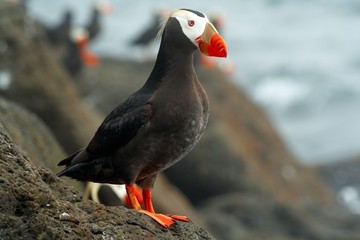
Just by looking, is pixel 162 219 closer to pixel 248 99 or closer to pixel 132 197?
pixel 132 197

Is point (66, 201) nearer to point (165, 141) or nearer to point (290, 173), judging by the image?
point (165, 141)

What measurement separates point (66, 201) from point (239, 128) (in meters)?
15.3

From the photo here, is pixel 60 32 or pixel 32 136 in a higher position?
pixel 60 32

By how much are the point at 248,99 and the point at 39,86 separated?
9.73 m

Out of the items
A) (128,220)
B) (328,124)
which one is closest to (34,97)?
Result: (128,220)

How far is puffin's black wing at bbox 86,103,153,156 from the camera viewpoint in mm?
5656

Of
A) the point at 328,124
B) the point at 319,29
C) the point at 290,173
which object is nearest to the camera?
the point at 290,173

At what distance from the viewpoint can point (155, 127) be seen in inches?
221

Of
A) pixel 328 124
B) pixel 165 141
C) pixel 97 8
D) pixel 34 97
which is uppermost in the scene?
pixel 328 124

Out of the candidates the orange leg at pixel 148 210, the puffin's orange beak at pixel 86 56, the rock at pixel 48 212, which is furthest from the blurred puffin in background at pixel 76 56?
→ the rock at pixel 48 212

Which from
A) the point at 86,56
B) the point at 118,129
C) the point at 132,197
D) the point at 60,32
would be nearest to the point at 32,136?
the point at 118,129

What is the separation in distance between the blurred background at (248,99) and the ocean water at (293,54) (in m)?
0.06

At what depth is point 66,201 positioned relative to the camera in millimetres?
4637

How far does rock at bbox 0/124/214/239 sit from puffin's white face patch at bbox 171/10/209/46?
125 cm
